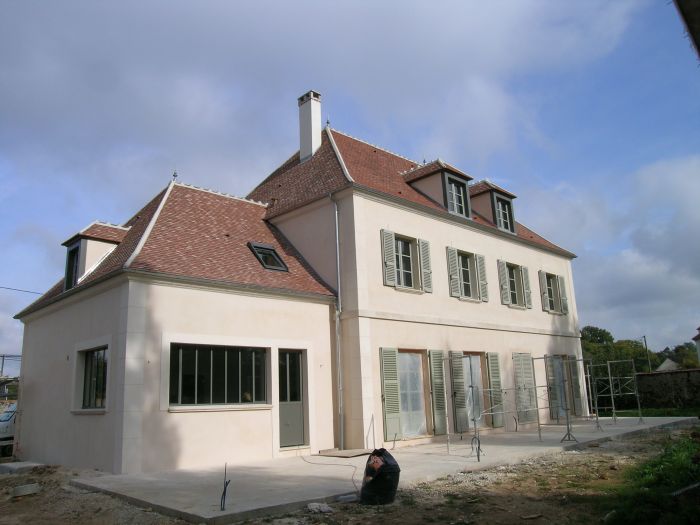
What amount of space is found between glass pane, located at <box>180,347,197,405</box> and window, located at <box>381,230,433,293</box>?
5789 mm

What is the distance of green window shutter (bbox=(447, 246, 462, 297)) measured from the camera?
17.7 meters

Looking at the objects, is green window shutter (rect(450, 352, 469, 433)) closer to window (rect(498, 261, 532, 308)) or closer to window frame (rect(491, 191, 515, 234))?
window (rect(498, 261, 532, 308))

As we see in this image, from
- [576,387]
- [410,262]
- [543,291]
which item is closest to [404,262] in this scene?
[410,262]

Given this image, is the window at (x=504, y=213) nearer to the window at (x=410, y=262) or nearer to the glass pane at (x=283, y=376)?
the window at (x=410, y=262)

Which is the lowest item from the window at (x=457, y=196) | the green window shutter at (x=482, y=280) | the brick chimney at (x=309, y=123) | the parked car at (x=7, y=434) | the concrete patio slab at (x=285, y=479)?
the concrete patio slab at (x=285, y=479)

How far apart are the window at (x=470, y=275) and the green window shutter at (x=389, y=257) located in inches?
109

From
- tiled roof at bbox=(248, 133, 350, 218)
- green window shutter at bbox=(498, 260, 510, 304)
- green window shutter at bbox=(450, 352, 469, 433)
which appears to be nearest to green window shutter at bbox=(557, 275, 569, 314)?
green window shutter at bbox=(498, 260, 510, 304)

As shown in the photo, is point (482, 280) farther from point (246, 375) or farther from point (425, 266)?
point (246, 375)

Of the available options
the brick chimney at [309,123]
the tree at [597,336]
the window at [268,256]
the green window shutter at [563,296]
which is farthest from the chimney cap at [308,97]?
the tree at [597,336]

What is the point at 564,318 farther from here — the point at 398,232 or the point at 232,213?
the point at 232,213

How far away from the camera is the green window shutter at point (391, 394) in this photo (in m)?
14.5

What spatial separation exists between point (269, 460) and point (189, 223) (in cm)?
607

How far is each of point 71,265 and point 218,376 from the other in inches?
214

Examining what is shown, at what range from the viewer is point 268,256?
1566cm
